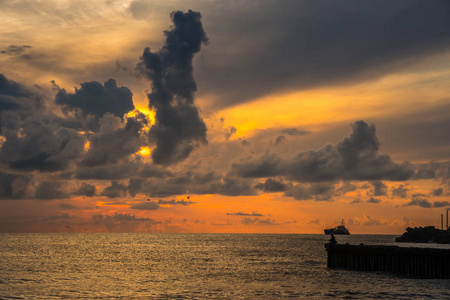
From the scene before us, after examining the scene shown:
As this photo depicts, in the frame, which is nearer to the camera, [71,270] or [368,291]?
[368,291]

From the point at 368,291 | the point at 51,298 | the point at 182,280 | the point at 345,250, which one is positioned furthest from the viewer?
the point at 345,250

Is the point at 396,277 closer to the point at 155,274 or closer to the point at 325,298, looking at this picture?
the point at 325,298

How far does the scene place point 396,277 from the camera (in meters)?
61.4

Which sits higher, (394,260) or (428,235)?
(394,260)

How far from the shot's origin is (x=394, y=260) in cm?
6538

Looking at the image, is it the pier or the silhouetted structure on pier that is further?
the silhouetted structure on pier

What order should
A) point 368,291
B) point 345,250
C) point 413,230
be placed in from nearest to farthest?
point 368,291 → point 345,250 → point 413,230

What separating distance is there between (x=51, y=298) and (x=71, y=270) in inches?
1246

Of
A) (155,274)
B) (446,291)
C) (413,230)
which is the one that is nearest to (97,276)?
(155,274)

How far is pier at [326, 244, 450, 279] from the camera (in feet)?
195

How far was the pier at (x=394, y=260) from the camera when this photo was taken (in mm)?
59500

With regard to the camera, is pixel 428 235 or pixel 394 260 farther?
pixel 428 235

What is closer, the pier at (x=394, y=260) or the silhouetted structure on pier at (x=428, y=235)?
the pier at (x=394, y=260)

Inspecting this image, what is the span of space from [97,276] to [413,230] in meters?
160
